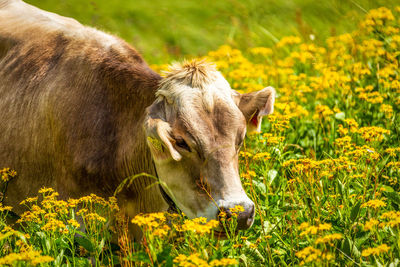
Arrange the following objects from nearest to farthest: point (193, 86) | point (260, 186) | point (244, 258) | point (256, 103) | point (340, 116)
→ point (244, 258) < point (193, 86) < point (256, 103) < point (260, 186) < point (340, 116)

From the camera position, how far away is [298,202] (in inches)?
166

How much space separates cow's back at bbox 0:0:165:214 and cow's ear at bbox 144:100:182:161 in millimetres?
276

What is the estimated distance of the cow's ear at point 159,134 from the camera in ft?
12.0

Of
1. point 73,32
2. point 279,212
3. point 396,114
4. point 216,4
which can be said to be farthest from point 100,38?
point 216,4

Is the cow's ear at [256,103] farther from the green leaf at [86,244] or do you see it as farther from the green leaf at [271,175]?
the green leaf at [86,244]

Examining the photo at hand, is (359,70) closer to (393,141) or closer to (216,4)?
(393,141)

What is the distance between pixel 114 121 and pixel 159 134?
0.85m

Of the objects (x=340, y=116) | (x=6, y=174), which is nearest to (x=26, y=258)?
(x=6, y=174)

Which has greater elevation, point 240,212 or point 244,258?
point 240,212

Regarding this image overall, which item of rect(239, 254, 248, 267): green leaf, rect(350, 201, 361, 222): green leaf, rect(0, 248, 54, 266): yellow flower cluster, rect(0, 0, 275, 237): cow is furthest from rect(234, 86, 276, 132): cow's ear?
rect(0, 248, 54, 266): yellow flower cluster

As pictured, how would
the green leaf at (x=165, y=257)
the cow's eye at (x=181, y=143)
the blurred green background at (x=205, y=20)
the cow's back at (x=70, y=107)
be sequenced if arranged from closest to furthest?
1. the green leaf at (x=165, y=257)
2. the cow's eye at (x=181, y=143)
3. the cow's back at (x=70, y=107)
4. the blurred green background at (x=205, y=20)

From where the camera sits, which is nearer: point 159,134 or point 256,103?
point 159,134

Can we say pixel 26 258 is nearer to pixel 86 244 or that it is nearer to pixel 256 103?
pixel 86 244

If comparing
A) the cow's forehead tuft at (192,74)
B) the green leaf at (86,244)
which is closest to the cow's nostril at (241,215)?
the green leaf at (86,244)
